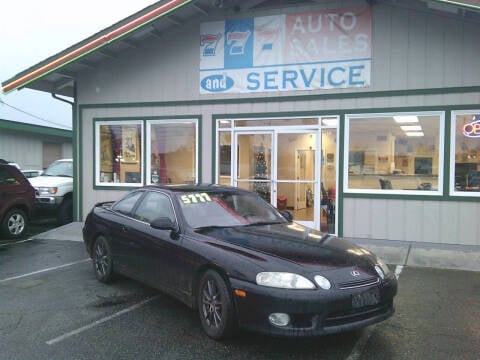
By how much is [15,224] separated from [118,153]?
2905 mm

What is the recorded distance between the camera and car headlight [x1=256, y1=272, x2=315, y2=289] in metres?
3.89

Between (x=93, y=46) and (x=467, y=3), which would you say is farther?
(x=93, y=46)

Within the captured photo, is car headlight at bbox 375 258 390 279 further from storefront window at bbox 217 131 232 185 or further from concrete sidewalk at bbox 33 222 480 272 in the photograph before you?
storefront window at bbox 217 131 232 185

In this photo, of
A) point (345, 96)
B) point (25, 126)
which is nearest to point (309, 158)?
point (345, 96)

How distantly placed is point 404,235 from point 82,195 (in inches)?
306

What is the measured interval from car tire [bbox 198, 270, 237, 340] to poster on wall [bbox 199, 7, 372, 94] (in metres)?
6.27

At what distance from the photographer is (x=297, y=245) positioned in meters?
4.59

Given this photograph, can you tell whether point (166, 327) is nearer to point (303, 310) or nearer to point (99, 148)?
point (303, 310)

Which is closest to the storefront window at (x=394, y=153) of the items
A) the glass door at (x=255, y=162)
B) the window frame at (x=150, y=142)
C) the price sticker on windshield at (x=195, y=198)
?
the glass door at (x=255, y=162)

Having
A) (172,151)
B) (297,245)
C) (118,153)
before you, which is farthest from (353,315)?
(118,153)

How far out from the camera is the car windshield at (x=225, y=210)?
17.2 ft

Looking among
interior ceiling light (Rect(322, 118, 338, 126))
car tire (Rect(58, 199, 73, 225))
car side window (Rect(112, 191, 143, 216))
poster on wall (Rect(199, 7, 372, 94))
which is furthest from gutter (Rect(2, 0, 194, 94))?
car side window (Rect(112, 191, 143, 216))

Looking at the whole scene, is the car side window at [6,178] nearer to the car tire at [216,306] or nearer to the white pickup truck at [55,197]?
the white pickup truck at [55,197]

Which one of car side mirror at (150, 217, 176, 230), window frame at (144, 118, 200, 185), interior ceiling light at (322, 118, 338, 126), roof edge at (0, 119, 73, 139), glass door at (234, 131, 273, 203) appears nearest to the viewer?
car side mirror at (150, 217, 176, 230)
